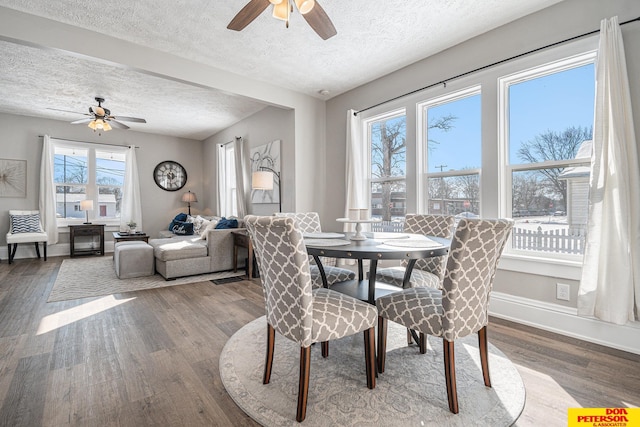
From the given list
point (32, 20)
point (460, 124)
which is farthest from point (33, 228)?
point (460, 124)

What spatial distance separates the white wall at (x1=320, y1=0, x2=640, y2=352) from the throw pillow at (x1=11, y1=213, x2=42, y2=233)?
21.2 ft

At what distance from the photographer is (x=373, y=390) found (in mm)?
1670

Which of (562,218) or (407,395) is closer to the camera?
(407,395)

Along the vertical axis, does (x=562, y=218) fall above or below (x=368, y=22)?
below

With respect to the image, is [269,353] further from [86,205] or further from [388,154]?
[86,205]

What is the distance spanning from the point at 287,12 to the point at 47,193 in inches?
262

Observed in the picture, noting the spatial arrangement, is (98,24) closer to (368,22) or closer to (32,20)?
(32,20)

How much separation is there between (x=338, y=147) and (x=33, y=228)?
231 inches

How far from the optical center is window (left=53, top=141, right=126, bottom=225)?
6.26 metres

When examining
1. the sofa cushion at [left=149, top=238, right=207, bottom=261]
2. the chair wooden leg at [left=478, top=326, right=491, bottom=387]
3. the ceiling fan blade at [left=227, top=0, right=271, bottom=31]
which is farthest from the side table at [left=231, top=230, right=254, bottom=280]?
the chair wooden leg at [left=478, top=326, right=491, bottom=387]

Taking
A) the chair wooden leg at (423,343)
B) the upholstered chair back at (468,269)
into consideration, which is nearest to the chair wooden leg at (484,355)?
the upholstered chair back at (468,269)

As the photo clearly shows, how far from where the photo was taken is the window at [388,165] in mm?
3766

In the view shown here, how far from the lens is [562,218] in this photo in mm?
2529

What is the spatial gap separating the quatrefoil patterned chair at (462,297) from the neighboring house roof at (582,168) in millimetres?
1478
